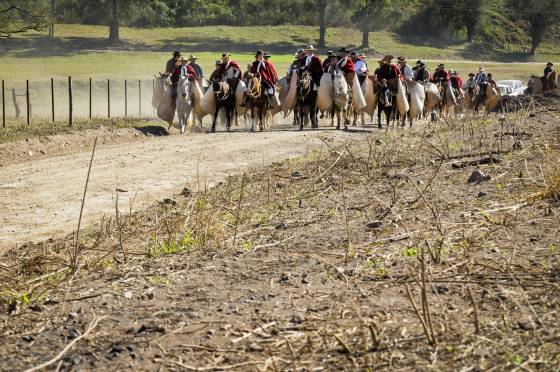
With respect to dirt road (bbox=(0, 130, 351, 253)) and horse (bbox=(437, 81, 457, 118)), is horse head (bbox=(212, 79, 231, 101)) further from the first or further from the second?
horse (bbox=(437, 81, 457, 118))

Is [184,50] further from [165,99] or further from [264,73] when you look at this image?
[264,73]

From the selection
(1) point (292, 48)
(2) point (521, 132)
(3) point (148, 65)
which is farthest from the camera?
(1) point (292, 48)

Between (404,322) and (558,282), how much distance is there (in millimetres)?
1185

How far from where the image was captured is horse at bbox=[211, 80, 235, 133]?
25453 mm

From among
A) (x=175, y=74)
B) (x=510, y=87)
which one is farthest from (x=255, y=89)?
(x=510, y=87)

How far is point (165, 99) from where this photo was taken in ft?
85.4

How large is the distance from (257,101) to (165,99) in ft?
8.50

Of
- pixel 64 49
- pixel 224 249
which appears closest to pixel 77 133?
pixel 224 249

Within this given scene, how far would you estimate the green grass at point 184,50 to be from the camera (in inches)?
2361

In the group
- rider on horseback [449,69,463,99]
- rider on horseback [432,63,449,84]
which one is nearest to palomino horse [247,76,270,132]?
rider on horseback [432,63,449,84]

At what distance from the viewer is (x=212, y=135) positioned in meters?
23.4

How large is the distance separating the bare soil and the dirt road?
6.06ft

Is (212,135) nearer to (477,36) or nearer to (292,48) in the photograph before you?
(292,48)

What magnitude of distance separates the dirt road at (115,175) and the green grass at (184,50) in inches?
1358
